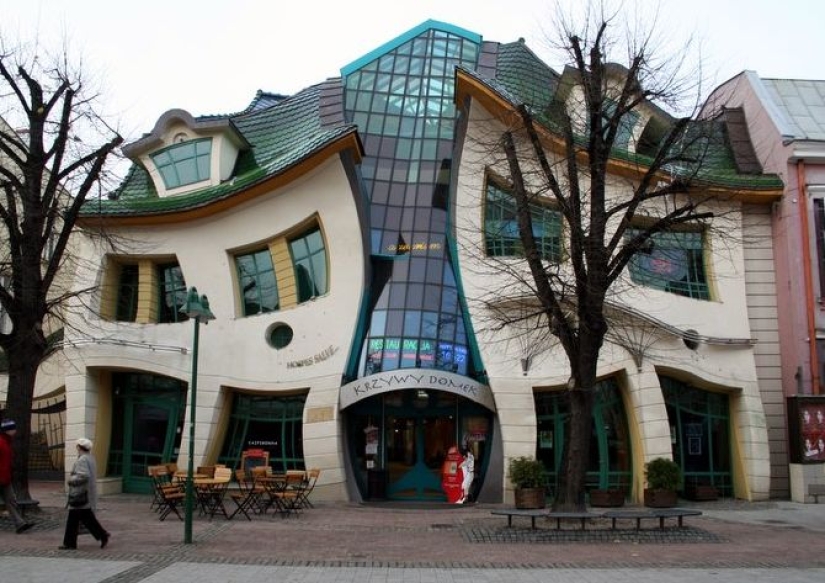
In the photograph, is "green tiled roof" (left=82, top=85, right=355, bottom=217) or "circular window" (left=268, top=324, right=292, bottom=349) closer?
"green tiled roof" (left=82, top=85, right=355, bottom=217)

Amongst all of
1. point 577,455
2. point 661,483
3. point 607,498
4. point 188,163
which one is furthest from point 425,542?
point 188,163

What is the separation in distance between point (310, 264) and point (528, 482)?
25.5 ft

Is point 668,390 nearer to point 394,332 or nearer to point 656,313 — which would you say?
point 656,313

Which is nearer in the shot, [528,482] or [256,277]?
[528,482]

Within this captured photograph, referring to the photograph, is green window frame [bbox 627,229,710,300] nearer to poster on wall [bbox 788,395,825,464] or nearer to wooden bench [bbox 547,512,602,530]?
poster on wall [bbox 788,395,825,464]

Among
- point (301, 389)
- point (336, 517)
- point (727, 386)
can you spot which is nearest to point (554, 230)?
point (727, 386)

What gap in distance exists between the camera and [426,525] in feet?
45.6

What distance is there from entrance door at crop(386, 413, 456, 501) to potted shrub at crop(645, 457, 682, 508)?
15.5ft

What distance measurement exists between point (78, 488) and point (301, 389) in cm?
833

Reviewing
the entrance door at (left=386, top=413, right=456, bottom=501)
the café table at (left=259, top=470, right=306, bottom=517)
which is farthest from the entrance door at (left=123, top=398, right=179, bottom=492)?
the entrance door at (left=386, top=413, right=456, bottom=501)

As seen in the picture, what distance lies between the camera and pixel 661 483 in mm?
17141

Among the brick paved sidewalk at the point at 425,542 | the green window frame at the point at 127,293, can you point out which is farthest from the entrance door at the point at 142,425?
the brick paved sidewalk at the point at 425,542

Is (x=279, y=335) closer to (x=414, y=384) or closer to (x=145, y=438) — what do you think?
(x=414, y=384)

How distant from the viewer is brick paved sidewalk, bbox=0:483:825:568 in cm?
1002
